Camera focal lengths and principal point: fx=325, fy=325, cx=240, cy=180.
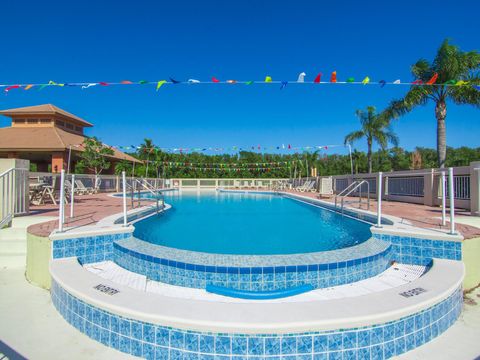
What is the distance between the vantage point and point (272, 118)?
34.0 metres

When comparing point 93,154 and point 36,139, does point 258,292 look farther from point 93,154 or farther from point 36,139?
point 36,139

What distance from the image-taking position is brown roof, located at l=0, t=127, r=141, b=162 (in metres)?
23.7

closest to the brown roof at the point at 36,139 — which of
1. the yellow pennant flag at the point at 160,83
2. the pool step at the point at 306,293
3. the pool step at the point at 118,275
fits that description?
the yellow pennant flag at the point at 160,83

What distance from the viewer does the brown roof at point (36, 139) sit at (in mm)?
23672

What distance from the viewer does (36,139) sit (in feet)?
82.1

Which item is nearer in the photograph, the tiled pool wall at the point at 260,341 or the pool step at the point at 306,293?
the tiled pool wall at the point at 260,341

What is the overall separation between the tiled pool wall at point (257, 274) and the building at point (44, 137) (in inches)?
846

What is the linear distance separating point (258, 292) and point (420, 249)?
8.46 feet

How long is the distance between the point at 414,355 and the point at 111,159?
100ft

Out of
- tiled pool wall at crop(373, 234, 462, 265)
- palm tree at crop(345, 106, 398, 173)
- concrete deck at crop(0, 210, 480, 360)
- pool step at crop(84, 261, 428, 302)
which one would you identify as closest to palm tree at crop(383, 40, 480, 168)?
palm tree at crop(345, 106, 398, 173)

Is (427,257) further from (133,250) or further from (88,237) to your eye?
(88,237)

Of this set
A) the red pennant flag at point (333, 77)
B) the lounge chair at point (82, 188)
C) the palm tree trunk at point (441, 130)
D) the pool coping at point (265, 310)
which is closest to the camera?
the pool coping at point (265, 310)

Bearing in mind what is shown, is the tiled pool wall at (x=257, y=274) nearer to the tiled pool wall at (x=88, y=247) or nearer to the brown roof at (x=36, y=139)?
the tiled pool wall at (x=88, y=247)

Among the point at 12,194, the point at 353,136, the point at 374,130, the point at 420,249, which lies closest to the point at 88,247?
the point at 12,194
